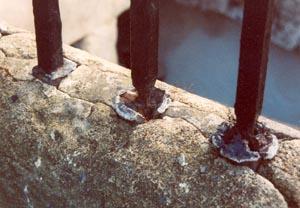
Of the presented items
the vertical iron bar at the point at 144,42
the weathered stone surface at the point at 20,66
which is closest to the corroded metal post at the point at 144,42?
the vertical iron bar at the point at 144,42

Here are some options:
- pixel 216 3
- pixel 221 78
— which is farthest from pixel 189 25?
pixel 221 78

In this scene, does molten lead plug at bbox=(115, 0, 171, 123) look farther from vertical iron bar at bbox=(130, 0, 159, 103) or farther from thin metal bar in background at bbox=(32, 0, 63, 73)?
thin metal bar in background at bbox=(32, 0, 63, 73)

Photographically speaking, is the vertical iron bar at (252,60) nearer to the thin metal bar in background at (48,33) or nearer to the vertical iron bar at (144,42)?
the vertical iron bar at (144,42)

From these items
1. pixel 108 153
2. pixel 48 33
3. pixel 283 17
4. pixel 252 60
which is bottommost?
pixel 283 17

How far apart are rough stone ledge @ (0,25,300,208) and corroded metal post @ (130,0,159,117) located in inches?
4.8

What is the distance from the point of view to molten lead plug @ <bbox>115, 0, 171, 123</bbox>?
1.14 meters

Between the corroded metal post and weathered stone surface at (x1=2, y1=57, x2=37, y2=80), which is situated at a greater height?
the corroded metal post

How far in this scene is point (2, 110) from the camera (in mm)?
1444

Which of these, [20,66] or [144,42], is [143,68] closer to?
[144,42]

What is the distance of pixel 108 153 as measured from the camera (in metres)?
1.29

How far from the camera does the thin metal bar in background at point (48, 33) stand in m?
1.35

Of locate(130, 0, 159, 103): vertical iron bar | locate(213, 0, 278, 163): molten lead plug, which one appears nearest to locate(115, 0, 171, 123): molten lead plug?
locate(130, 0, 159, 103): vertical iron bar

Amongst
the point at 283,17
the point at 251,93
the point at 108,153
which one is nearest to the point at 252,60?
the point at 251,93

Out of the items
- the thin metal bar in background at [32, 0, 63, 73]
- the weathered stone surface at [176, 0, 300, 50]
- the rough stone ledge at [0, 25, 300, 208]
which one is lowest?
the weathered stone surface at [176, 0, 300, 50]
